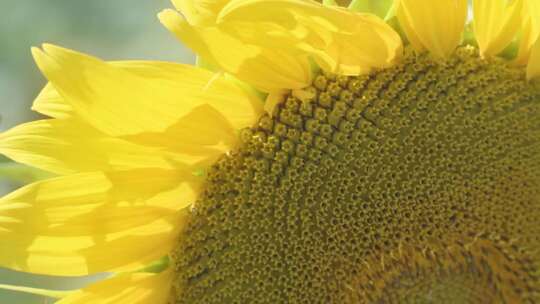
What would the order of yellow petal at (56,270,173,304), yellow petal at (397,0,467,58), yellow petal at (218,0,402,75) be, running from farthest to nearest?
1. yellow petal at (56,270,173,304)
2. yellow petal at (397,0,467,58)
3. yellow petal at (218,0,402,75)

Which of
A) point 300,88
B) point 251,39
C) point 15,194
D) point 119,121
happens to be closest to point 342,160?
point 300,88

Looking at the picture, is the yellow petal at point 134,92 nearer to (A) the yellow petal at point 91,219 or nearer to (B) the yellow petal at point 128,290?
(A) the yellow petal at point 91,219

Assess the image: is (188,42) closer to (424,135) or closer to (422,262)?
(424,135)

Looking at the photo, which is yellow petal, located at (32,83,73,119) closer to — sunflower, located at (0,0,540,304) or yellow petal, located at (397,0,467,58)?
sunflower, located at (0,0,540,304)

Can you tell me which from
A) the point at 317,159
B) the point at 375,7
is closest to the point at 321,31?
the point at 375,7

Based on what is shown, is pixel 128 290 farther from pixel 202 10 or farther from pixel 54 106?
pixel 202 10

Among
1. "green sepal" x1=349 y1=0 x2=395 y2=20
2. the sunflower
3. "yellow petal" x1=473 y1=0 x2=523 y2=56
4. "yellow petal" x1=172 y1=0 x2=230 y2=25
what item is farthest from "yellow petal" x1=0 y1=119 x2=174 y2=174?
"yellow petal" x1=473 y1=0 x2=523 y2=56
